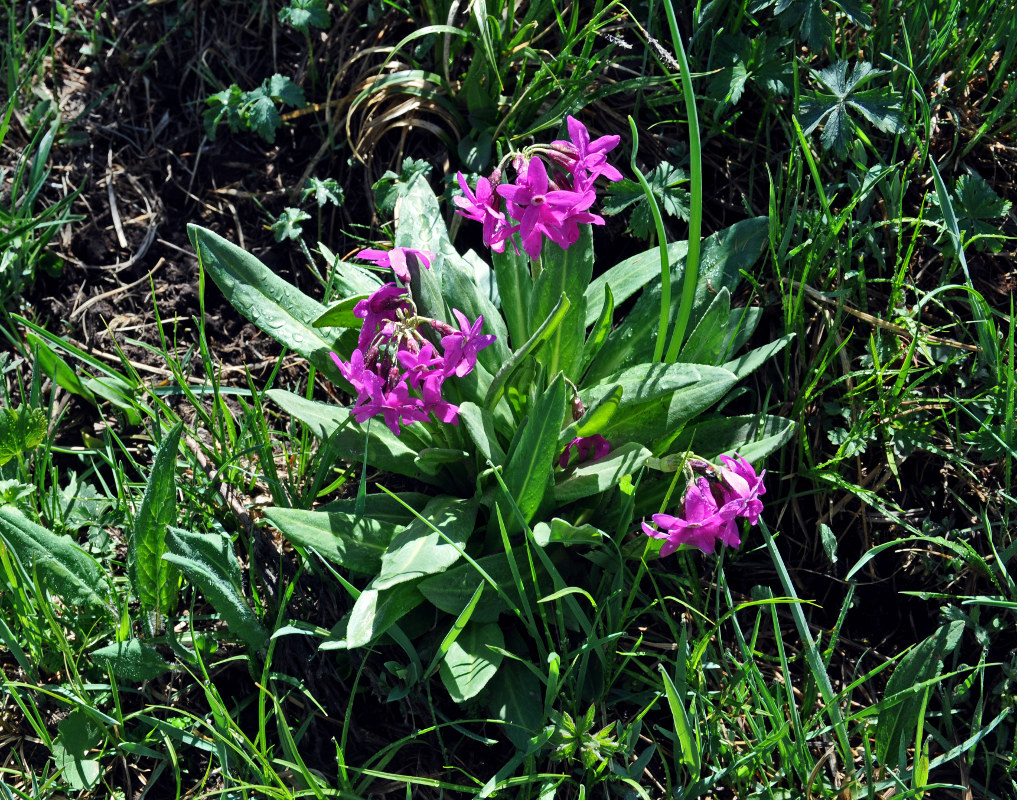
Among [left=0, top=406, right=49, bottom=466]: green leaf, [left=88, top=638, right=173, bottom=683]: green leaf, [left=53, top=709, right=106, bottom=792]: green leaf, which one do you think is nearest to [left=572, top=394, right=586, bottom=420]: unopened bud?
[left=88, top=638, right=173, bottom=683]: green leaf

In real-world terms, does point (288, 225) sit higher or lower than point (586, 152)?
lower

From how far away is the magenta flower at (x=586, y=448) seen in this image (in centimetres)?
205

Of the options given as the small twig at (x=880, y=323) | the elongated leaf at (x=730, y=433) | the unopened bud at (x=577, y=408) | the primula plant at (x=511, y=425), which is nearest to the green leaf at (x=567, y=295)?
the primula plant at (x=511, y=425)

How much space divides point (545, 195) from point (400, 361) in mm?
438

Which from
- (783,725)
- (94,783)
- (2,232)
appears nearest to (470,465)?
(783,725)

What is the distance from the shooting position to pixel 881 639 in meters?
2.18

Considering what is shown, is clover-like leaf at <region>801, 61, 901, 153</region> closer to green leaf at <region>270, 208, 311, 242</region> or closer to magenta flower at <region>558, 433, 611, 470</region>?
magenta flower at <region>558, 433, 611, 470</region>

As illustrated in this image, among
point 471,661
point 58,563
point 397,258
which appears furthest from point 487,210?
point 58,563

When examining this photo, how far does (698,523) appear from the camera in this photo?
5.40 feet

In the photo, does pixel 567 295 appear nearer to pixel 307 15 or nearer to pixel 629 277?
pixel 629 277

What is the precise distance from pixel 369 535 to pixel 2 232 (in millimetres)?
1555

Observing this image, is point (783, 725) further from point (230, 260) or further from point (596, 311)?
point (230, 260)

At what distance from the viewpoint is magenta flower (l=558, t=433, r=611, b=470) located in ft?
6.73

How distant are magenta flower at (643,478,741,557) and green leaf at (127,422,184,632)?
1.08 metres
